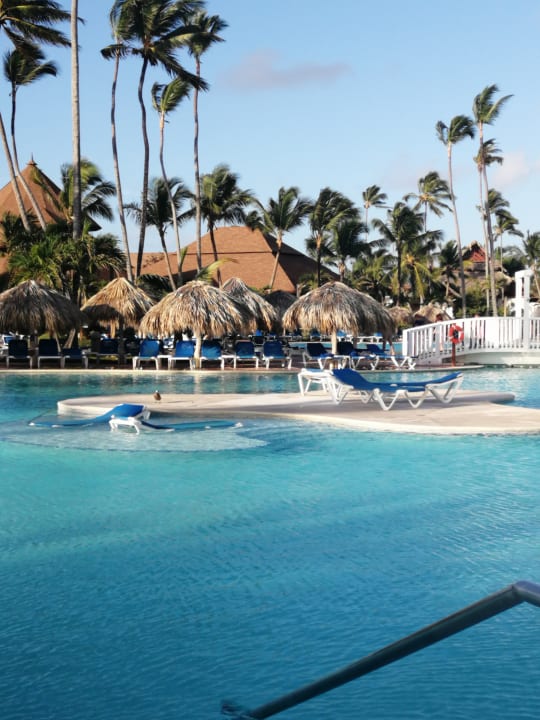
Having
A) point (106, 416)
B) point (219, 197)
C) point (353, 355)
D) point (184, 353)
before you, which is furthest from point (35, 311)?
point (219, 197)

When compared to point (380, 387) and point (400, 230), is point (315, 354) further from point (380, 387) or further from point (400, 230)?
point (400, 230)

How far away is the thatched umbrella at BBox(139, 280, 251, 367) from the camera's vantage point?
2267 centimetres

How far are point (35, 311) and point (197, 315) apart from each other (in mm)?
4380

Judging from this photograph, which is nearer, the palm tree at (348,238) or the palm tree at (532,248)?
the palm tree at (348,238)

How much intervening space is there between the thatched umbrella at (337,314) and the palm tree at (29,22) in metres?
11.2

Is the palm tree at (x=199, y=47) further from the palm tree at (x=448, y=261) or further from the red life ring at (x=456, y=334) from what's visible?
the palm tree at (x=448, y=261)

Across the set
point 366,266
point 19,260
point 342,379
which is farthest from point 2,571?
point 366,266

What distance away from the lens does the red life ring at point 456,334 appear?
75.7ft

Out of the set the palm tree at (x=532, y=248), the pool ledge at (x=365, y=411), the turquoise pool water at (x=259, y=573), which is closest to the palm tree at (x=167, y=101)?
the pool ledge at (x=365, y=411)

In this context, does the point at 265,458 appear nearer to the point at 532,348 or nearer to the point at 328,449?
the point at 328,449

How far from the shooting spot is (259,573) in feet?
16.9

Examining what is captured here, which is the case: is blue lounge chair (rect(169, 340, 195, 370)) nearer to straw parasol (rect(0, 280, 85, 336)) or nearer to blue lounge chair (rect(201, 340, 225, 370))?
blue lounge chair (rect(201, 340, 225, 370))

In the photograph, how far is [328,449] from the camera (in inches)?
364

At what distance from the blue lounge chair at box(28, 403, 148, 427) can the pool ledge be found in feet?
2.16
